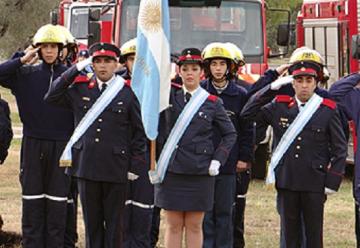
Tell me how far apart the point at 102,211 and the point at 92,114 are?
2.78 feet

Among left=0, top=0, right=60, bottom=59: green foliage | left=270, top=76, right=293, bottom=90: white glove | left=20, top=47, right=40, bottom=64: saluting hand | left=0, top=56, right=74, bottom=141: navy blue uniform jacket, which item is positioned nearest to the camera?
left=270, top=76, right=293, bottom=90: white glove

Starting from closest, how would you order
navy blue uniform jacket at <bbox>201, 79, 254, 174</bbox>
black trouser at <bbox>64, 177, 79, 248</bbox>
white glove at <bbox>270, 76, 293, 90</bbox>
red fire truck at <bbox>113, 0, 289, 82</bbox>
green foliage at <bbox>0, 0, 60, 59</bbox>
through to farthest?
white glove at <bbox>270, 76, 293, 90</bbox>
navy blue uniform jacket at <bbox>201, 79, 254, 174</bbox>
black trouser at <bbox>64, 177, 79, 248</bbox>
red fire truck at <bbox>113, 0, 289, 82</bbox>
green foliage at <bbox>0, 0, 60, 59</bbox>

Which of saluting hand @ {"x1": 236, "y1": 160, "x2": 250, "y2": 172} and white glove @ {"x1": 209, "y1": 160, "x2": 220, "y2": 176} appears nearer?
white glove @ {"x1": 209, "y1": 160, "x2": 220, "y2": 176}

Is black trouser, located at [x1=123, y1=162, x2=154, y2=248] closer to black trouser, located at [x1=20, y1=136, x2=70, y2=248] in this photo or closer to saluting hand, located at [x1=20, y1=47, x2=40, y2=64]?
black trouser, located at [x1=20, y1=136, x2=70, y2=248]

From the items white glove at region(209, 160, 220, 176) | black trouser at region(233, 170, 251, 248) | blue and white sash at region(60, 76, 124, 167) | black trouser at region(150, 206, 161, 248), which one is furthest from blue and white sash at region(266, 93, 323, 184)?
black trouser at region(150, 206, 161, 248)

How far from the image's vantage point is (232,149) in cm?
1074

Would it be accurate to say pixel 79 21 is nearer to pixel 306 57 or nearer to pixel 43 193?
pixel 43 193

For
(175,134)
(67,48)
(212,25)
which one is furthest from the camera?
(212,25)

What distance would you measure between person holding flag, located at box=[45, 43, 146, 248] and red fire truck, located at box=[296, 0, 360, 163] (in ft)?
23.8

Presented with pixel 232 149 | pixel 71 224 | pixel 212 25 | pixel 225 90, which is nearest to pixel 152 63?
pixel 225 90

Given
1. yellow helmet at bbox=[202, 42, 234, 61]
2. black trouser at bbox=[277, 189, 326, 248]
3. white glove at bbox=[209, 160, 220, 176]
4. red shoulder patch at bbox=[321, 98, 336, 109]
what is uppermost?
yellow helmet at bbox=[202, 42, 234, 61]

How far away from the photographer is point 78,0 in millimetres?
25984

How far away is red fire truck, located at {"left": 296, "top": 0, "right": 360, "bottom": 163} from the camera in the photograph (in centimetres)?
1730

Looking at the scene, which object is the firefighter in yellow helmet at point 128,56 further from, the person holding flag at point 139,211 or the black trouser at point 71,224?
the black trouser at point 71,224
